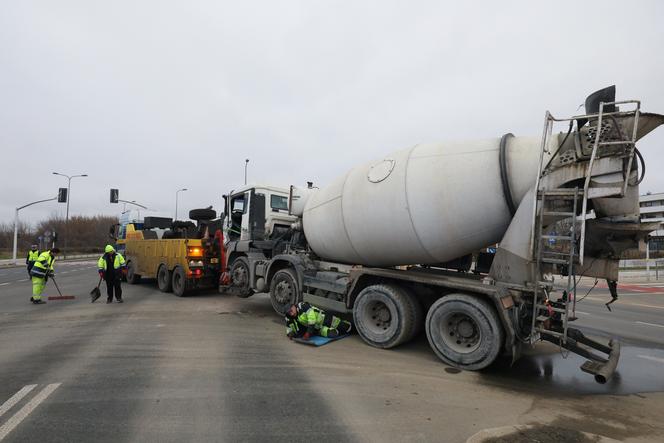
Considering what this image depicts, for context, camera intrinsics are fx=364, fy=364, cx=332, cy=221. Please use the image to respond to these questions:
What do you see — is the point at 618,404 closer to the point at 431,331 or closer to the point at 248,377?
the point at 431,331

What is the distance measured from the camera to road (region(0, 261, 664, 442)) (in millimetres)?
3137

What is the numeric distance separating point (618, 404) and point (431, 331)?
2054 mm

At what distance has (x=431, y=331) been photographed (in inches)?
196

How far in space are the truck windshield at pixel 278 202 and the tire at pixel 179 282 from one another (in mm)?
3503

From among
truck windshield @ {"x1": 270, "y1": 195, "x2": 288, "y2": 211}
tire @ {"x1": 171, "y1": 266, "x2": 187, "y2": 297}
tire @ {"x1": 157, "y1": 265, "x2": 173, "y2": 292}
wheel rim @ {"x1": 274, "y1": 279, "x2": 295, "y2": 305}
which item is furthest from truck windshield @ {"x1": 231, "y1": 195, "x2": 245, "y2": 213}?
tire @ {"x1": 157, "y1": 265, "x2": 173, "y2": 292}

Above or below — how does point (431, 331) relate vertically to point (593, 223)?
below

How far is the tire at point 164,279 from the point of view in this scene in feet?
36.1

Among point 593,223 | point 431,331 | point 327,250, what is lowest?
point 431,331

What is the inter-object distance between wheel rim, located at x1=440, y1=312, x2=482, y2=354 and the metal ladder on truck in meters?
0.69

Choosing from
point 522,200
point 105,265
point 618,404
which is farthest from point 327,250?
point 105,265

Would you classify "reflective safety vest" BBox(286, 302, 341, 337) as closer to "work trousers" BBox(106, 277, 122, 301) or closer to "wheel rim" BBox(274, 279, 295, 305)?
"wheel rim" BBox(274, 279, 295, 305)

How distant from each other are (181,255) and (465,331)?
27.1 ft

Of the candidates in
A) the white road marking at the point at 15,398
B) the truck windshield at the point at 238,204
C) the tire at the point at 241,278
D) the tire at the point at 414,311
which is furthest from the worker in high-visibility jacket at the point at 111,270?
the tire at the point at 414,311

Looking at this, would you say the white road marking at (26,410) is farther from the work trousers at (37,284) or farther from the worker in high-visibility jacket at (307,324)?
the work trousers at (37,284)
